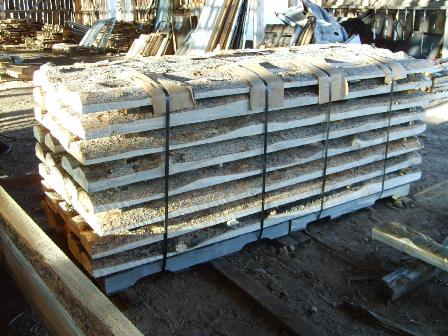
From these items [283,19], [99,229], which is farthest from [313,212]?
[283,19]

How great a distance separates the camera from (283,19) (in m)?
12.1

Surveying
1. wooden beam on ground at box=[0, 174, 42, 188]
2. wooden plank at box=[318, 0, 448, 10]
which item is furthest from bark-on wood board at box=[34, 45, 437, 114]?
wooden plank at box=[318, 0, 448, 10]

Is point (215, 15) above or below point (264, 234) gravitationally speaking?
above

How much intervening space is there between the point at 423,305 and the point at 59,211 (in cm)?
275

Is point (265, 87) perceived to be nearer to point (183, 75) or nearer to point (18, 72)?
point (183, 75)

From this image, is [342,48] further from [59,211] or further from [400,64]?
[59,211]

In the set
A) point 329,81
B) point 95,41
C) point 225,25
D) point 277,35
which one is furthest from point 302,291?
point 95,41

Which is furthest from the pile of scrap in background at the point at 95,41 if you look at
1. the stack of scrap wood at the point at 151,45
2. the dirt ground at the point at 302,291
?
the dirt ground at the point at 302,291

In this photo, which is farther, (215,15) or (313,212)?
(215,15)

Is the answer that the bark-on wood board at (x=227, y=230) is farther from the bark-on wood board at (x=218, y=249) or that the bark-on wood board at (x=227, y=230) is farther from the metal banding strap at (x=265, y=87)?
the metal banding strap at (x=265, y=87)

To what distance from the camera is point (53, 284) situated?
8.38 feet

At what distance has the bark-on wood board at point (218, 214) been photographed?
10.5 ft

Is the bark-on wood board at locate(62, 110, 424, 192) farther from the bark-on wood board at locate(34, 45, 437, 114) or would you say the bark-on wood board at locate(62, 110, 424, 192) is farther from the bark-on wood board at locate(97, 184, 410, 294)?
the bark-on wood board at locate(97, 184, 410, 294)

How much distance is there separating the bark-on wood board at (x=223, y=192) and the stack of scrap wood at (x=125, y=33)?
16.2 metres
